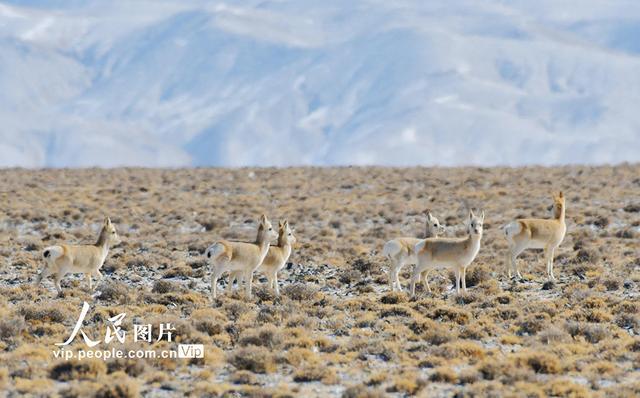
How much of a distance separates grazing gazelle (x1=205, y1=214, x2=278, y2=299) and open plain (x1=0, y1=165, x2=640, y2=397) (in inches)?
14.2

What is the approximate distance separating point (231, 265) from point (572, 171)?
121 ft

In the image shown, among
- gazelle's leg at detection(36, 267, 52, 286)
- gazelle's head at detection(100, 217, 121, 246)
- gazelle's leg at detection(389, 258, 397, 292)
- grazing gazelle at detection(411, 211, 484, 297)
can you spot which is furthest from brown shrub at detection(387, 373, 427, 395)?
gazelle's head at detection(100, 217, 121, 246)

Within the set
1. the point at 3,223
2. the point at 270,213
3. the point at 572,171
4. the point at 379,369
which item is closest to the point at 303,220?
the point at 270,213

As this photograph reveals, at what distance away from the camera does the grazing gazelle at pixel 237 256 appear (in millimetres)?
16844

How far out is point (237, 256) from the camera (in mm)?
17031

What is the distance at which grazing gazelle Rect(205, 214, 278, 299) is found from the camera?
16844 millimetres

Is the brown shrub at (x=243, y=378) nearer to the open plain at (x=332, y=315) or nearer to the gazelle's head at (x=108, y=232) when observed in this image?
the open plain at (x=332, y=315)

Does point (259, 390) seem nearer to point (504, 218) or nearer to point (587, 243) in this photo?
point (587, 243)

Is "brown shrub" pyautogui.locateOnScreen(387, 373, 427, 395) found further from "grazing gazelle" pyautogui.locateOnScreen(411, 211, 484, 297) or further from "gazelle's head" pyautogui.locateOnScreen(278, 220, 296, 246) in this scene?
"gazelle's head" pyautogui.locateOnScreen(278, 220, 296, 246)

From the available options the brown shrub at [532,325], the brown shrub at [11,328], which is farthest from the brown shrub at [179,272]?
the brown shrub at [532,325]

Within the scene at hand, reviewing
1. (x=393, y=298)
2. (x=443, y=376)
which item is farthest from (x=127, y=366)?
(x=393, y=298)

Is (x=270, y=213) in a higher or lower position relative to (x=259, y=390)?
higher

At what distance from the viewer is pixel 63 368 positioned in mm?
12266

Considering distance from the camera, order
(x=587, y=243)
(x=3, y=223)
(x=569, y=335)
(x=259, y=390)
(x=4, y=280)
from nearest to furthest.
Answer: (x=259, y=390) < (x=569, y=335) < (x=4, y=280) < (x=587, y=243) < (x=3, y=223)
